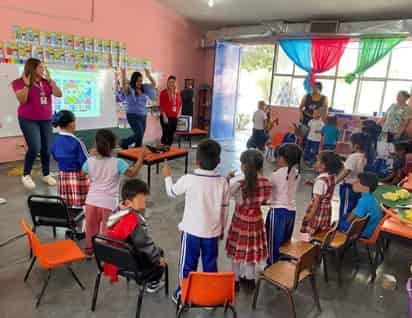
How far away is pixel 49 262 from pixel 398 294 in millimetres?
2348

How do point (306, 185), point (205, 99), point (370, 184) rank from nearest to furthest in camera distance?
point (370, 184), point (306, 185), point (205, 99)

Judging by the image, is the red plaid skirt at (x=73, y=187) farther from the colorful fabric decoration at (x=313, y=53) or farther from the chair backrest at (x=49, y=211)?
the colorful fabric decoration at (x=313, y=53)

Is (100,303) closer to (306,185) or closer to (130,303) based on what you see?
(130,303)

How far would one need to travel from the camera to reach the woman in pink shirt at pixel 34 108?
3760 millimetres

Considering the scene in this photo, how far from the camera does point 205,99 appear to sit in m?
8.48

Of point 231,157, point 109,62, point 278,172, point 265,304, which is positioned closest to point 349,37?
point 231,157

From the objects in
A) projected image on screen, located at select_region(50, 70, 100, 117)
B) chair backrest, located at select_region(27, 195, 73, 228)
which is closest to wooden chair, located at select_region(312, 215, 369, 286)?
chair backrest, located at select_region(27, 195, 73, 228)

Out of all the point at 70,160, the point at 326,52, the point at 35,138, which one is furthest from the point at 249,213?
the point at 326,52

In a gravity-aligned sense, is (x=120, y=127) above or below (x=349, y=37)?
below

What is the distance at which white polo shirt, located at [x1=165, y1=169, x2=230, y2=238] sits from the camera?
1.92 metres

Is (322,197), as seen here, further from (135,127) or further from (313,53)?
(313,53)

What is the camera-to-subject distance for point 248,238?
7.14ft

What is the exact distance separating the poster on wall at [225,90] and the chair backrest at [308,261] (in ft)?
20.3

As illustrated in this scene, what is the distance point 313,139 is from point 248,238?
13.3ft
